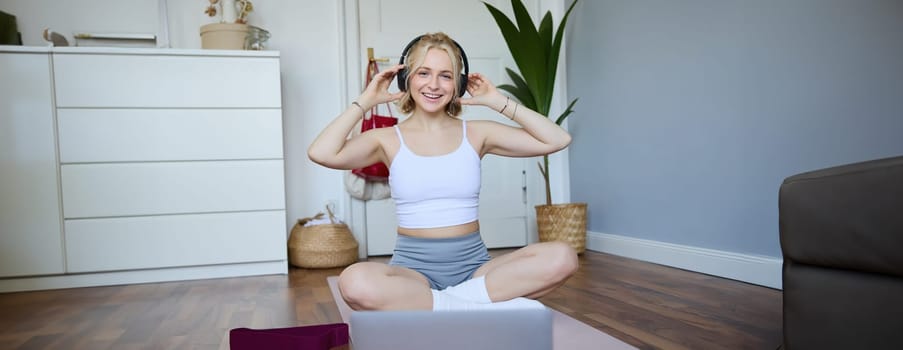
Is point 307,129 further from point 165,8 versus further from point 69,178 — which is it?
point 69,178

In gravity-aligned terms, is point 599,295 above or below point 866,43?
below

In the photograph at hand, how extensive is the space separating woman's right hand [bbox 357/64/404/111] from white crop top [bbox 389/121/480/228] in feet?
0.48

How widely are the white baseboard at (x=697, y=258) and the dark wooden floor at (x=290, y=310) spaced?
6 cm

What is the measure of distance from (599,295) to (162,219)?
2129mm

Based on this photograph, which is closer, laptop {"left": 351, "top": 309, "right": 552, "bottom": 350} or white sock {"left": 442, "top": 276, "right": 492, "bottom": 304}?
laptop {"left": 351, "top": 309, "right": 552, "bottom": 350}

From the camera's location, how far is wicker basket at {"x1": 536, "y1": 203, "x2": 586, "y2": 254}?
3.33 meters

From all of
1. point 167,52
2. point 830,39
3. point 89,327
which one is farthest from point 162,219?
point 830,39

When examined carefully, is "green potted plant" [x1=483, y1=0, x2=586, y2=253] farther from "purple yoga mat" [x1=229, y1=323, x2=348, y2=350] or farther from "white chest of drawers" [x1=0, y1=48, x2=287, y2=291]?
"purple yoga mat" [x1=229, y1=323, x2=348, y2=350]

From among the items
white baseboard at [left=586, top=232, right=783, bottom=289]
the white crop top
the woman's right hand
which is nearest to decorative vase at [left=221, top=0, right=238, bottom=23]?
the woman's right hand

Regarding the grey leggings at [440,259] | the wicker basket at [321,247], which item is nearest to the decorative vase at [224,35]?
the wicker basket at [321,247]

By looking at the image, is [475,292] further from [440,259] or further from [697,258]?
[697,258]

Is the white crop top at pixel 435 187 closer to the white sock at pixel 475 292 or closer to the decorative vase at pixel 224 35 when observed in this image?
the white sock at pixel 475 292

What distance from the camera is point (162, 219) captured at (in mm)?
2980

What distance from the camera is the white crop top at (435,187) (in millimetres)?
1548
